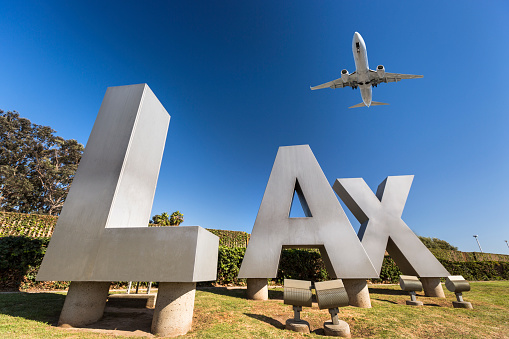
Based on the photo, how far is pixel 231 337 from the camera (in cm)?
469

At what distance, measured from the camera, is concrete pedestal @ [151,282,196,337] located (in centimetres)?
489

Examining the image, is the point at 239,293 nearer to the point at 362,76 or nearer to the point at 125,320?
the point at 125,320

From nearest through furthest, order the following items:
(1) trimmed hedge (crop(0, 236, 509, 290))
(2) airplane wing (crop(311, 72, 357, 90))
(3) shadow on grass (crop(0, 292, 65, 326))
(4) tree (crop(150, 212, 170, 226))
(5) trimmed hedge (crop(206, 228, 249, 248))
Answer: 1. (3) shadow on grass (crop(0, 292, 65, 326))
2. (1) trimmed hedge (crop(0, 236, 509, 290))
3. (5) trimmed hedge (crop(206, 228, 249, 248))
4. (2) airplane wing (crop(311, 72, 357, 90))
5. (4) tree (crop(150, 212, 170, 226))

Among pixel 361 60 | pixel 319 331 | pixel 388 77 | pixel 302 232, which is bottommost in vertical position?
pixel 319 331

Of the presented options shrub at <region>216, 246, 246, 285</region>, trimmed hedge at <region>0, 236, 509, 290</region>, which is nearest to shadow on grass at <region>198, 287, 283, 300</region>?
shrub at <region>216, 246, 246, 285</region>

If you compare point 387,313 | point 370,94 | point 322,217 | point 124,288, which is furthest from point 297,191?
point 370,94

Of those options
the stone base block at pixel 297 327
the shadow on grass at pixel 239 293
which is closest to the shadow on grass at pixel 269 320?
the stone base block at pixel 297 327

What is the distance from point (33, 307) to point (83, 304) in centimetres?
248

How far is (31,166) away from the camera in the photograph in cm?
3350

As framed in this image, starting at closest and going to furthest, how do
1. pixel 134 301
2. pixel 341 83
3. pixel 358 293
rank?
1. pixel 134 301
2. pixel 358 293
3. pixel 341 83

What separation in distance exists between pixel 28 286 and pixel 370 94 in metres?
29.9

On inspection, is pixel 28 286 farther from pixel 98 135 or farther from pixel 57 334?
pixel 98 135

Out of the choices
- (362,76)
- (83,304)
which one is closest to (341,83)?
(362,76)

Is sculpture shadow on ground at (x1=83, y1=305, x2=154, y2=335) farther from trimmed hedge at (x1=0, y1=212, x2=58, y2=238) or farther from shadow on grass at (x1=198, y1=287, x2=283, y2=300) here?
trimmed hedge at (x1=0, y1=212, x2=58, y2=238)
